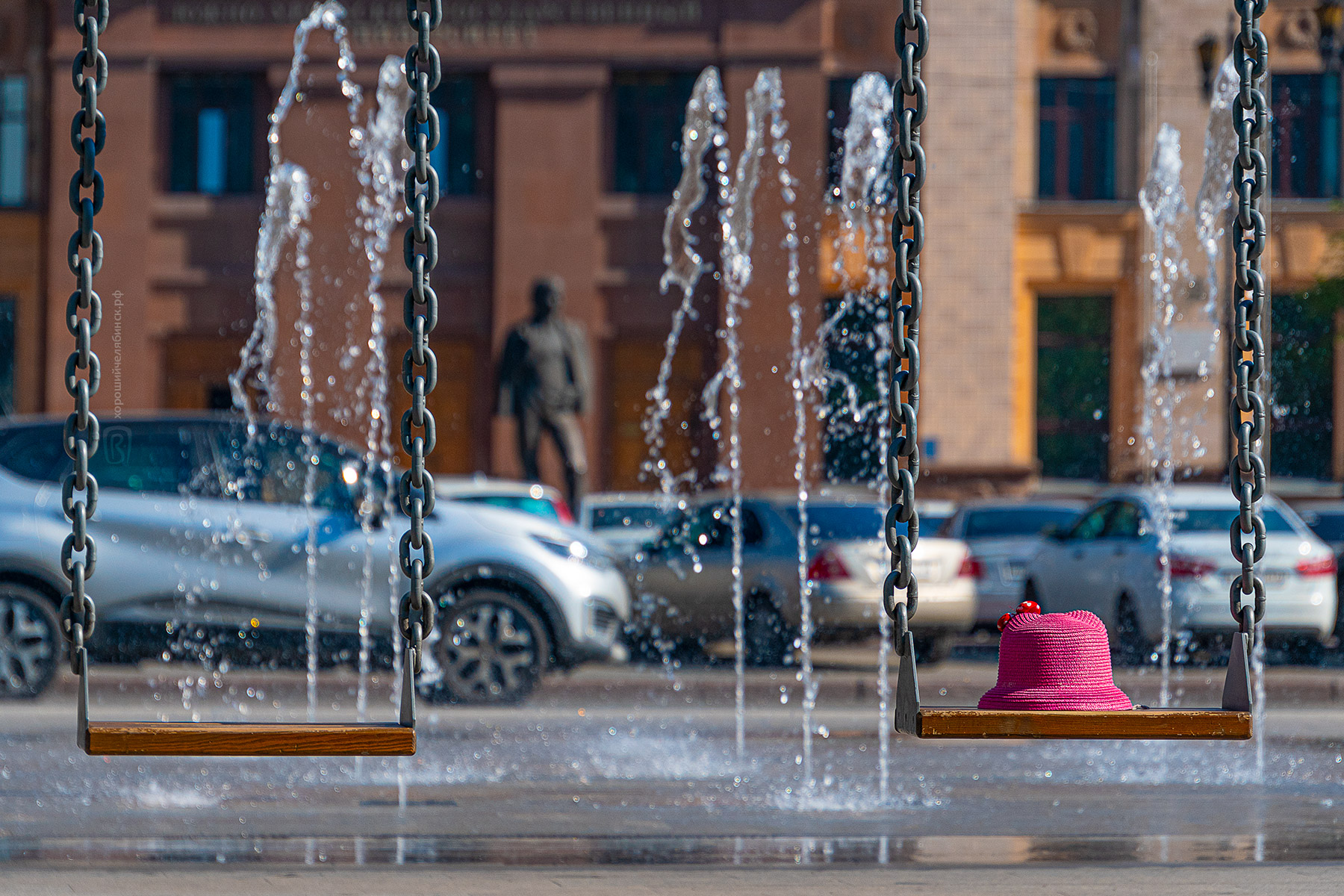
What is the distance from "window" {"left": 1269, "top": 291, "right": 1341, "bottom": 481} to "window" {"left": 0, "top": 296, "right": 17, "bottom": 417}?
63.4 ft

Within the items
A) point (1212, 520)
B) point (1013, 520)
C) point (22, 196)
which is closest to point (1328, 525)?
point (1013, 520)

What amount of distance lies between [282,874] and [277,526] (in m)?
6.08

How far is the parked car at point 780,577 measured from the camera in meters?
16.4

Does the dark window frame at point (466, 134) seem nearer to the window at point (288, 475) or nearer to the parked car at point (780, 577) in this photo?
the parked car at point (780, 577)

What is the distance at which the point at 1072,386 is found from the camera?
3284 cm

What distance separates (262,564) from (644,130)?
2016 centimetres

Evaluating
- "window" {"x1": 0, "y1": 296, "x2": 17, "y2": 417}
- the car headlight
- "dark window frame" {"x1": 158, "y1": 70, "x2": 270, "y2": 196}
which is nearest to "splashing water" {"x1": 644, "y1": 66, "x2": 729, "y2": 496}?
"dark window frame" {"x1": 158, "y1": 70, "x2": 270, "y2": 196}

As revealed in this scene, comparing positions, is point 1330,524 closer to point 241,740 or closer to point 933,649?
point 933,649

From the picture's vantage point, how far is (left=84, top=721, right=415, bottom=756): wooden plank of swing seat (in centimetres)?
582

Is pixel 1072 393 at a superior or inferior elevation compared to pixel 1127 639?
superior

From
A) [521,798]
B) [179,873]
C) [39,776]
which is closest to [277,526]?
[39,776]

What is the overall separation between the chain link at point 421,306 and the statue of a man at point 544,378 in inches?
710

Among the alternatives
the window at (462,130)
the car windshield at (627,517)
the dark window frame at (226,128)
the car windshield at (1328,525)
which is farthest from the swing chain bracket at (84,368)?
the dark window frame at (226,128)

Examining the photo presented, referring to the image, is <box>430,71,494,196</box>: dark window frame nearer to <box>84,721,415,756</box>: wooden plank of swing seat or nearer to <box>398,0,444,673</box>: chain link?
<box>398,0,444,673</box>: chain link
